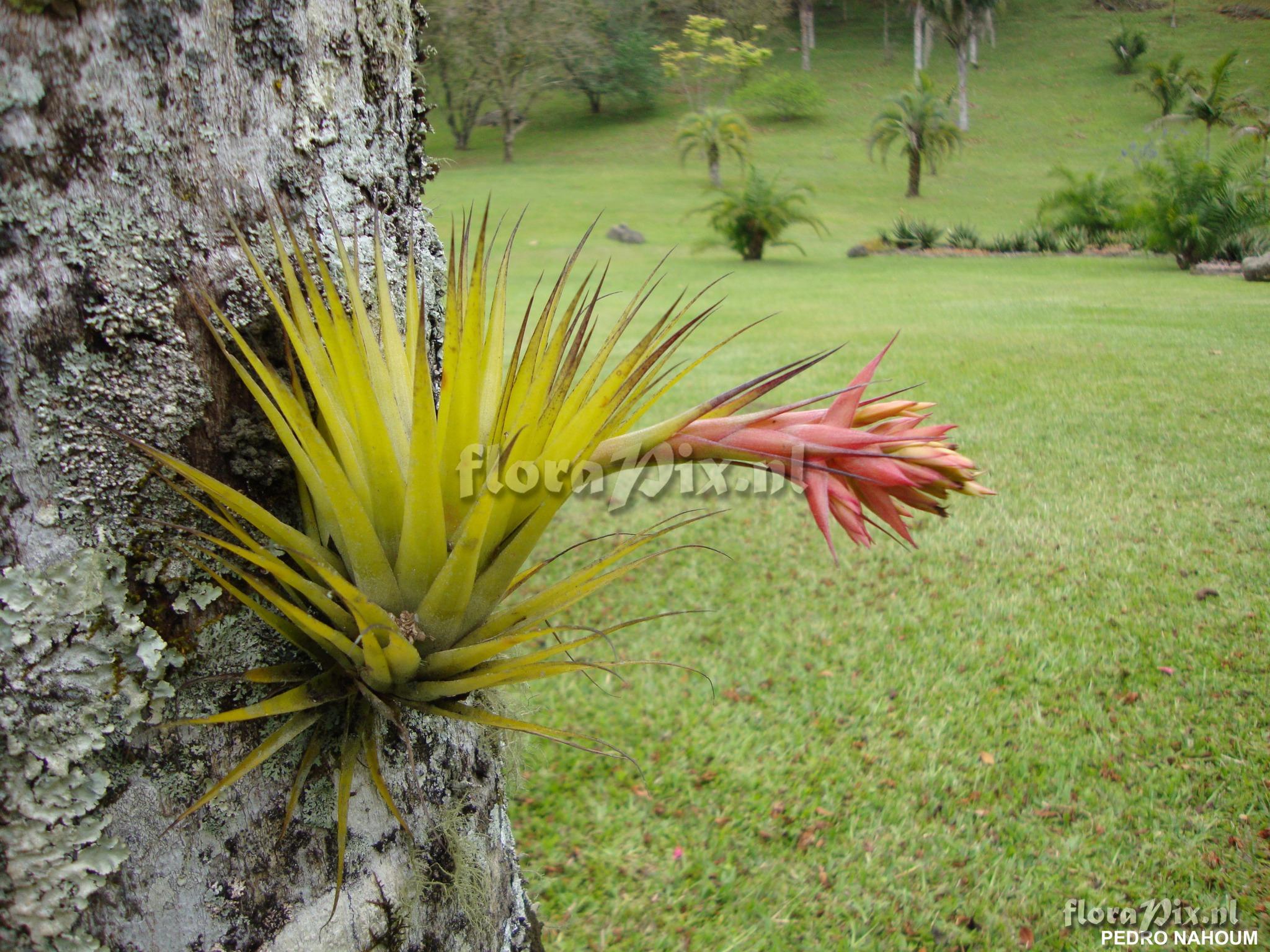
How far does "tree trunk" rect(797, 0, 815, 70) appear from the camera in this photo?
4222 cm

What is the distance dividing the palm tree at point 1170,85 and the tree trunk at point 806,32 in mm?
16904

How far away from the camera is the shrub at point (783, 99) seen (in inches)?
1389

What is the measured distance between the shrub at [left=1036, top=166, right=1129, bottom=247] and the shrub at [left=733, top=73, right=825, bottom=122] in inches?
813

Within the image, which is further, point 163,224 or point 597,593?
point 597,593

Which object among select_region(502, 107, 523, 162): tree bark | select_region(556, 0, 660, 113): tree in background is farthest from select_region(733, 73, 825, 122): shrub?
select_region(502, 107, 523, 162): tree bark

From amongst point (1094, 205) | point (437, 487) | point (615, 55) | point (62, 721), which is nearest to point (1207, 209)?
point (1094, 205)

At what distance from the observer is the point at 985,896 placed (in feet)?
7.49

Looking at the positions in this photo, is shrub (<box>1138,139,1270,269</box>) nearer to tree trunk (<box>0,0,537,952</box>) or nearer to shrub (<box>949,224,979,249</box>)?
shrub (<box>949,224,979,249</box>)

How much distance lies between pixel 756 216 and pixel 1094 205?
636 cm

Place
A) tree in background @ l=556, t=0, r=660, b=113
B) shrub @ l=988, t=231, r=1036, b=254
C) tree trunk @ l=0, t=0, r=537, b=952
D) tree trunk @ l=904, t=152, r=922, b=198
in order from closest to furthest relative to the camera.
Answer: tree trunk @ l=0, t=0, r=537, b=952
shrub @ l=988, t=231, r=1036, b=254
tree trunk @ l=904, t=152, r=922, b=198
tree in background @ l=556, t=0, r=660, b=113

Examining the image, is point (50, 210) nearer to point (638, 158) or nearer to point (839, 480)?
point (839, 480)

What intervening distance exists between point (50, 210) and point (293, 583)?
53cm

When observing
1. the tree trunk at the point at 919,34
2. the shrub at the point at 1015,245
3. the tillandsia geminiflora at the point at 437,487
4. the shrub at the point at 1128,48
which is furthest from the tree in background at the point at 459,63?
the tillandsia geminiflora at the point at 437,487

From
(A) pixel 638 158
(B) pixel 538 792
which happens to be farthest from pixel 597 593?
(A) pixel 638 158
